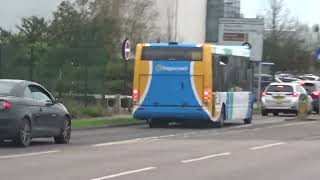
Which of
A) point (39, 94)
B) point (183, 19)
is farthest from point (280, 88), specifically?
point (183, 19)

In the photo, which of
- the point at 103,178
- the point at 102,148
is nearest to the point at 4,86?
the point at 102,148

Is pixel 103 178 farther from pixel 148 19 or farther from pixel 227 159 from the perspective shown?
pixel 148 19

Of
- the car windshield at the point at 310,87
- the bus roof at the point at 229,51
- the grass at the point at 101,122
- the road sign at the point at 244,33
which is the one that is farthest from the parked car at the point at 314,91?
the grass at the point at 101,122

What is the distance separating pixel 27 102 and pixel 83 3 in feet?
138

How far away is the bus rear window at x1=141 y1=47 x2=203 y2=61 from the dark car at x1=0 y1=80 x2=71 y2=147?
8.23 m

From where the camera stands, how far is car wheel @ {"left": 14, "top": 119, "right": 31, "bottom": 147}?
18.3m

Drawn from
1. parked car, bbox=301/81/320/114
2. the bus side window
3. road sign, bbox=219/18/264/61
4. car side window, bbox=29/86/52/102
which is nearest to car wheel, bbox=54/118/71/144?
car side window, bbox=29/86/52/102

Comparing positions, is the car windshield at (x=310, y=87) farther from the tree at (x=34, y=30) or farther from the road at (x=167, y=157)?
the tree at (x=34, y=30)

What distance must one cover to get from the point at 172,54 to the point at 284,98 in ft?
39.8

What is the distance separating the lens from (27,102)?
60.7 ft

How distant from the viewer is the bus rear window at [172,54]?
27.8 m

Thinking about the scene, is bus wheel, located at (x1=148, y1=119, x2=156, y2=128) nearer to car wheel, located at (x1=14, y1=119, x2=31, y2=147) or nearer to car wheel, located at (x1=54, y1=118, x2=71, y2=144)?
car wheel, located at (x1=54, y1=118, x2=71, y2=144)

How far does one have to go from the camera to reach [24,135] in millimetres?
18469

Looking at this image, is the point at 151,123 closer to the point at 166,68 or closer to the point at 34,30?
the point at 166,68
